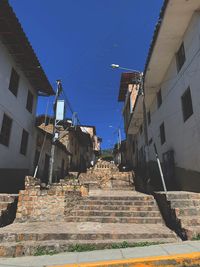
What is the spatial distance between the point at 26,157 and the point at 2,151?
292cm

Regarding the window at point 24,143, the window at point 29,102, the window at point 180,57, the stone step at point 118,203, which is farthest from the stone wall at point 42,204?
the window at point 180,57

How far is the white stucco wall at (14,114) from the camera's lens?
10.0m

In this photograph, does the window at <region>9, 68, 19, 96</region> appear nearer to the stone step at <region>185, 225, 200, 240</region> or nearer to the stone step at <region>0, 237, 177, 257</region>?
the stone step at <region>0, 237, 177, 257</region>

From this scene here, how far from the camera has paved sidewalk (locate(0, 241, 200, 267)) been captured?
13.2ft

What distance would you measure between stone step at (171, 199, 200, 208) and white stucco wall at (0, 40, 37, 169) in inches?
301

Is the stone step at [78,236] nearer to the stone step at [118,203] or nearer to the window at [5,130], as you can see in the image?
the stone step at [118,203]

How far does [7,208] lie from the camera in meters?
6.36

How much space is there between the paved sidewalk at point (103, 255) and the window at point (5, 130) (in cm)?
671

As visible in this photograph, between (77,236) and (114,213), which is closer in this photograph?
(77,236)

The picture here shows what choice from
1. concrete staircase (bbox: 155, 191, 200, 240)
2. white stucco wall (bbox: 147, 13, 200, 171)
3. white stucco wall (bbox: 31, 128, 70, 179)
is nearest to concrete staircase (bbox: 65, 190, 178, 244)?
concrete staircase (bbox: 155, 191, 200, 240)

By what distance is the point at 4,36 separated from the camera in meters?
9.95

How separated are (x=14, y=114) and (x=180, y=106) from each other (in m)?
8.33

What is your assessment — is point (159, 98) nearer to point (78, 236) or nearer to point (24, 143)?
point (24, 143)

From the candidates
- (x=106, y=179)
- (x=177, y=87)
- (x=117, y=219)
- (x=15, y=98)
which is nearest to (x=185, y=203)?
(x=117, y=219)
